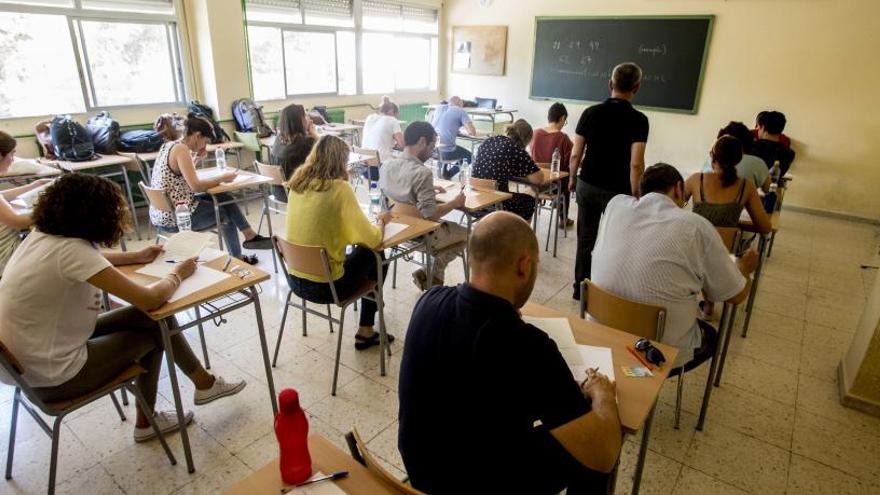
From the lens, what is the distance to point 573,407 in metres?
1.15

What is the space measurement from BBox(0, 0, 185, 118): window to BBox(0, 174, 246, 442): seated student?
460cm

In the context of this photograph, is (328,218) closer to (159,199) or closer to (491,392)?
(491,392)

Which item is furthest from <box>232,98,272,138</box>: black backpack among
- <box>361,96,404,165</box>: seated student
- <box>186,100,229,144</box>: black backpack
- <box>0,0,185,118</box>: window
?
<box>361,96,404,165</box>: seated student

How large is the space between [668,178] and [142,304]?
2133mm

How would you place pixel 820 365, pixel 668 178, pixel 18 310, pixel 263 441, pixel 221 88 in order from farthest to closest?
pixel 221 88 < pixel 820 365 < pixel 263 441 < pixel 668 178 < pixel 18 310

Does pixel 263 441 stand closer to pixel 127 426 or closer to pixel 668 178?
pixel 127 426

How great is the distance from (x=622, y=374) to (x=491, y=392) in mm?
593

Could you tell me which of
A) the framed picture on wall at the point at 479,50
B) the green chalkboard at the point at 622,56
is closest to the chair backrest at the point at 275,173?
the green chalkboard at the point at 622,56

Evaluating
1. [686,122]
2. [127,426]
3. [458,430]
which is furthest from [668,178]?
[686,122]

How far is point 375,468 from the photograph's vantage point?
105 centimetres

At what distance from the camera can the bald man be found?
1.10 meters

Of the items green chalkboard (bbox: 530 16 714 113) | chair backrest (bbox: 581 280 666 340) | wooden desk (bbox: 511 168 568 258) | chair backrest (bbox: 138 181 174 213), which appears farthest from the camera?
green chalkboard (bbox: 530 16 714 113)

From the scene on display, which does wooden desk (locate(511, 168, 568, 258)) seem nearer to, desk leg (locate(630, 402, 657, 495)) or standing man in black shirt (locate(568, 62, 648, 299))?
standing man in black shirt (locate(568, 62, 648, 299))

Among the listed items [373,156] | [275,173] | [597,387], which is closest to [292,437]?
[597,387]
